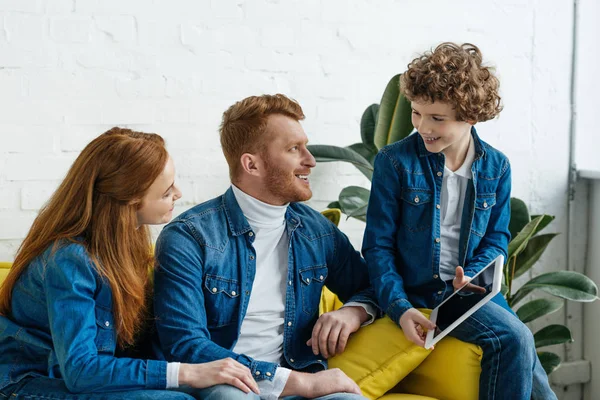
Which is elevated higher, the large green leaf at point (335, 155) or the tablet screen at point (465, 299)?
the large green leaf at point (335, 155)

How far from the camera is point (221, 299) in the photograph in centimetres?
A: 185

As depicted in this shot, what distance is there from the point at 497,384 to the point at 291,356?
509mm

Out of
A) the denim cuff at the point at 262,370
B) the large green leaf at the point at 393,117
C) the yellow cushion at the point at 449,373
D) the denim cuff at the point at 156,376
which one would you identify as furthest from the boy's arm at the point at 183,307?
the large green leaf at the point at 393,117

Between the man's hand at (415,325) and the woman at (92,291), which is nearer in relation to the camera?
the woman at (92,291)

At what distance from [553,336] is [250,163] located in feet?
4.45

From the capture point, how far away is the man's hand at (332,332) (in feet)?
6.16

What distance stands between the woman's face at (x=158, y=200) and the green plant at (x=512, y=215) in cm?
62

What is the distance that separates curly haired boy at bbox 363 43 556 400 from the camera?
72.9 inches

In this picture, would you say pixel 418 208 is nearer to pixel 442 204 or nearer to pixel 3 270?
pixel 442 204

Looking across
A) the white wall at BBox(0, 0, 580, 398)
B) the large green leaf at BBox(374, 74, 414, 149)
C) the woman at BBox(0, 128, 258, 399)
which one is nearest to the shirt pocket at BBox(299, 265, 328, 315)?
the woman at BBox(0, 128, 258, 399)

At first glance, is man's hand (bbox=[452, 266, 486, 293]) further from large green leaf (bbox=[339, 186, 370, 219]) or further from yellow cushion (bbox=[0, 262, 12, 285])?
yellow cushion (bbox=[0, 262, 12, 285])

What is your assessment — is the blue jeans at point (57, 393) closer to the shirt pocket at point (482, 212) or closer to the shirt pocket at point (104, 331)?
the shirt pocket at point (104, 331)

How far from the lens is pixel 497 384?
178 centimetres

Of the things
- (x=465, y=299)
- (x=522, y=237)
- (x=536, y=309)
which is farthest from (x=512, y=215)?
(x=465, y=299)
